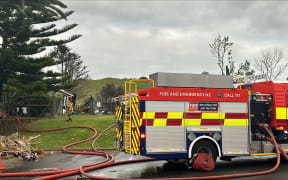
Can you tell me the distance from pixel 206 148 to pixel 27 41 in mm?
18688

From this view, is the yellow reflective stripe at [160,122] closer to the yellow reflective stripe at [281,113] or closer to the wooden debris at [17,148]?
the yellow reflective stripe at [281,113]

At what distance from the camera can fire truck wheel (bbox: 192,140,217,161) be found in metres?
9.92

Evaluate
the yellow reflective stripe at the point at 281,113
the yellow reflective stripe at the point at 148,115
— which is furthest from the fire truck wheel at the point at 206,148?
the yellow reflective stripe at the point at 281,113

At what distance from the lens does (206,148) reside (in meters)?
10.0

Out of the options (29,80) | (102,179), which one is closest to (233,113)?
(102,179)

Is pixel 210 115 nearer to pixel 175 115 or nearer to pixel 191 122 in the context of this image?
pixel 191 122

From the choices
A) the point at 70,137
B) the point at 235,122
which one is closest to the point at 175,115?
the point at 235,122

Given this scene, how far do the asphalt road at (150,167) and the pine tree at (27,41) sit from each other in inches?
458

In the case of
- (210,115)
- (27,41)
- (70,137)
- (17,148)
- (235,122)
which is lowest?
(17,148)

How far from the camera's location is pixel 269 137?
35.5 feet

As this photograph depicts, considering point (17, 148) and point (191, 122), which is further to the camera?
point (17, 148)

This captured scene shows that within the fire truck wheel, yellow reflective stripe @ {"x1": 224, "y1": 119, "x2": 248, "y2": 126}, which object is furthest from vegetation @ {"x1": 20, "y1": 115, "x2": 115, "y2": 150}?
yellow reflective stripe @ {"x1": 224, "y1": 119, "x2": 248, "y2": 126}

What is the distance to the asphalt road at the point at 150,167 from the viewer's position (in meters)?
9.55

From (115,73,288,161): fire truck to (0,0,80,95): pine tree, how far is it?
48.6 feet
